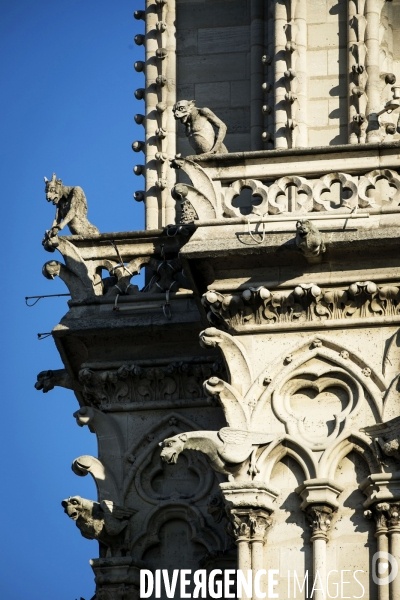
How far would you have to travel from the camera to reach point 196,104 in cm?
3109

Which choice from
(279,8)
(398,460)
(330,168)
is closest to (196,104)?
(279,8)

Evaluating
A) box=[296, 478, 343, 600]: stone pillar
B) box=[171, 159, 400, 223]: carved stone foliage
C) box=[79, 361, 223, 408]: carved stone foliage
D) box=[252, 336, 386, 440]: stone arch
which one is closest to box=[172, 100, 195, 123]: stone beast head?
box=[171, 159, 400, 223]: carved stone foliage

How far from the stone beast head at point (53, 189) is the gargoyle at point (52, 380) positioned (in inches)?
78.6

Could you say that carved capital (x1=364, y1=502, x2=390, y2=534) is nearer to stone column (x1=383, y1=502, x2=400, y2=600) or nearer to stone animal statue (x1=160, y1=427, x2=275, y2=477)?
stone column (x1=383, y1=502, x2=400, y2=600)

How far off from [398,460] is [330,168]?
10.9 feet

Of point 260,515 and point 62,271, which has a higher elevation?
point 62,271

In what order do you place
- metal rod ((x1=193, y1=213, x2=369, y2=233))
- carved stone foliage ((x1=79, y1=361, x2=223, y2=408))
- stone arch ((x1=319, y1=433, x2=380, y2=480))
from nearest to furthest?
1. stone arch ((x1=319, y1=433, x2=380, y2=480))
2. metal rod ((x1=193, y1=213, x2=369, y2=233))
3. carved stone foliage ((x1=79, y1=361, x2=223, y2=408))

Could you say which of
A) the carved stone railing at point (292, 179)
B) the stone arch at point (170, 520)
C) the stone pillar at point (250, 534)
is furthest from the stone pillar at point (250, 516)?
the carved stone railing at point (292, 179)

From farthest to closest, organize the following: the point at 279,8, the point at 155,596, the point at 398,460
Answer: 1. the point at 279,8
2. the point at 155,596
3. the point at 398,460

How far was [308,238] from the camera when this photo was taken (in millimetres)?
26062

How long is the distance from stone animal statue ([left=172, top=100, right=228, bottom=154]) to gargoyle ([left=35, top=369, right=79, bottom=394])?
3.60 meters

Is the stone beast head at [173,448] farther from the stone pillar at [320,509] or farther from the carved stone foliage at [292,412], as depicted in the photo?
the stone pillar at [320,509]

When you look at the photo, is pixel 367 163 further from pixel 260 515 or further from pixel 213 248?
pixel 260 515

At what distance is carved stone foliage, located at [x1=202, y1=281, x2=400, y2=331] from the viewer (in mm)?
26422
